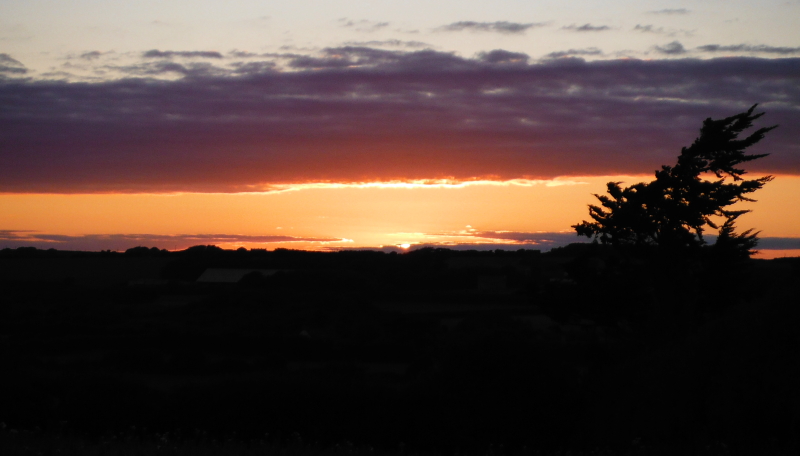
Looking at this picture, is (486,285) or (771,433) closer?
(771,433)

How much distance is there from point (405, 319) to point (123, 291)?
31605mm

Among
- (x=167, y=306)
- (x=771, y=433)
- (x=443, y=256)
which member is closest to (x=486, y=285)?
(x=443, y=256)

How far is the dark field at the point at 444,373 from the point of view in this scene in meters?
11.2

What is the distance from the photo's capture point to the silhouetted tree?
95.6 feet

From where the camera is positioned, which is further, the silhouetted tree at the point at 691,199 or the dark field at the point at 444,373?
the silhouetted tree at the point at 691,199

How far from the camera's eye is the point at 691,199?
96.4 ft

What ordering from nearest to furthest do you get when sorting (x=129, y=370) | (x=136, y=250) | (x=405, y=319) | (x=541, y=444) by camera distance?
(x=541, y=444)
(x=129, y=370)
(x=405, y=319)
(x=136, y=250)

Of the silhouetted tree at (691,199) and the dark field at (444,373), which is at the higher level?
the silhouetted tree at (691,199)

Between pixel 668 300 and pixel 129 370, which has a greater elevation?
pixel 668 300

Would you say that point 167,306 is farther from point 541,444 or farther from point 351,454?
point 351,454

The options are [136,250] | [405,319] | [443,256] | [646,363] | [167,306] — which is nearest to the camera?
[646,363]

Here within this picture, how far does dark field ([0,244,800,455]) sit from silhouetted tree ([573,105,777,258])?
1.18 metres

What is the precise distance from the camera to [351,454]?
9102mm

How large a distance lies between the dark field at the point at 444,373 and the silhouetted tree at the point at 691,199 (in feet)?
3.87
